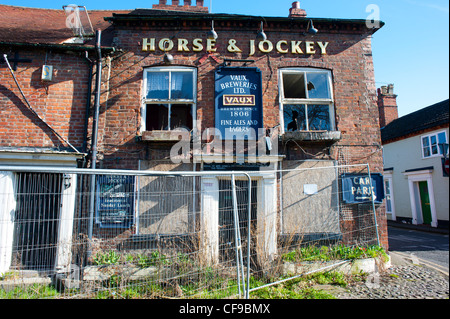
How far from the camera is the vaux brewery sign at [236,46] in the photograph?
6613 mm

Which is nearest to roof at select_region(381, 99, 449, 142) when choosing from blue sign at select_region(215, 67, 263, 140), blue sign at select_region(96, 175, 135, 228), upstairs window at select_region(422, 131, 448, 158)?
upstairs window at select_region(422, 131, 448, 158)

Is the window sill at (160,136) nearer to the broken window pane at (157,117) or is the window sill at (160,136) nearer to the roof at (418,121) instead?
the broken window pane at (157,117)

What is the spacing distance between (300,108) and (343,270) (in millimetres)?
3997

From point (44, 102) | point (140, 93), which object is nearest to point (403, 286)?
point (140, 93)

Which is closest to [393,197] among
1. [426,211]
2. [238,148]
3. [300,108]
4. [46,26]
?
[426,211]

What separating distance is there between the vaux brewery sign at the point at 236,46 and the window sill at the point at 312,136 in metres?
2.30

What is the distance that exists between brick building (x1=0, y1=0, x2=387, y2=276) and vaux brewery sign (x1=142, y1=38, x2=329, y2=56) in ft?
0.09

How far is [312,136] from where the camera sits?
6117 mm

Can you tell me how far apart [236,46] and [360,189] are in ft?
16.0

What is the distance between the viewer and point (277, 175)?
6.17 m

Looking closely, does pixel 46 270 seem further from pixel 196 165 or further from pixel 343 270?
pixel 343 270

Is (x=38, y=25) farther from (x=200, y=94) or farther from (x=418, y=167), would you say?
(x=418, y=167)

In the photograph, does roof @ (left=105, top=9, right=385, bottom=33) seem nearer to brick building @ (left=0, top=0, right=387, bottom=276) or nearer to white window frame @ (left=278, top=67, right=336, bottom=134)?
brick building @ (left=0, top=0, right=387, bottom=276)

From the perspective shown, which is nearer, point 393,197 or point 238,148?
point 238,148
